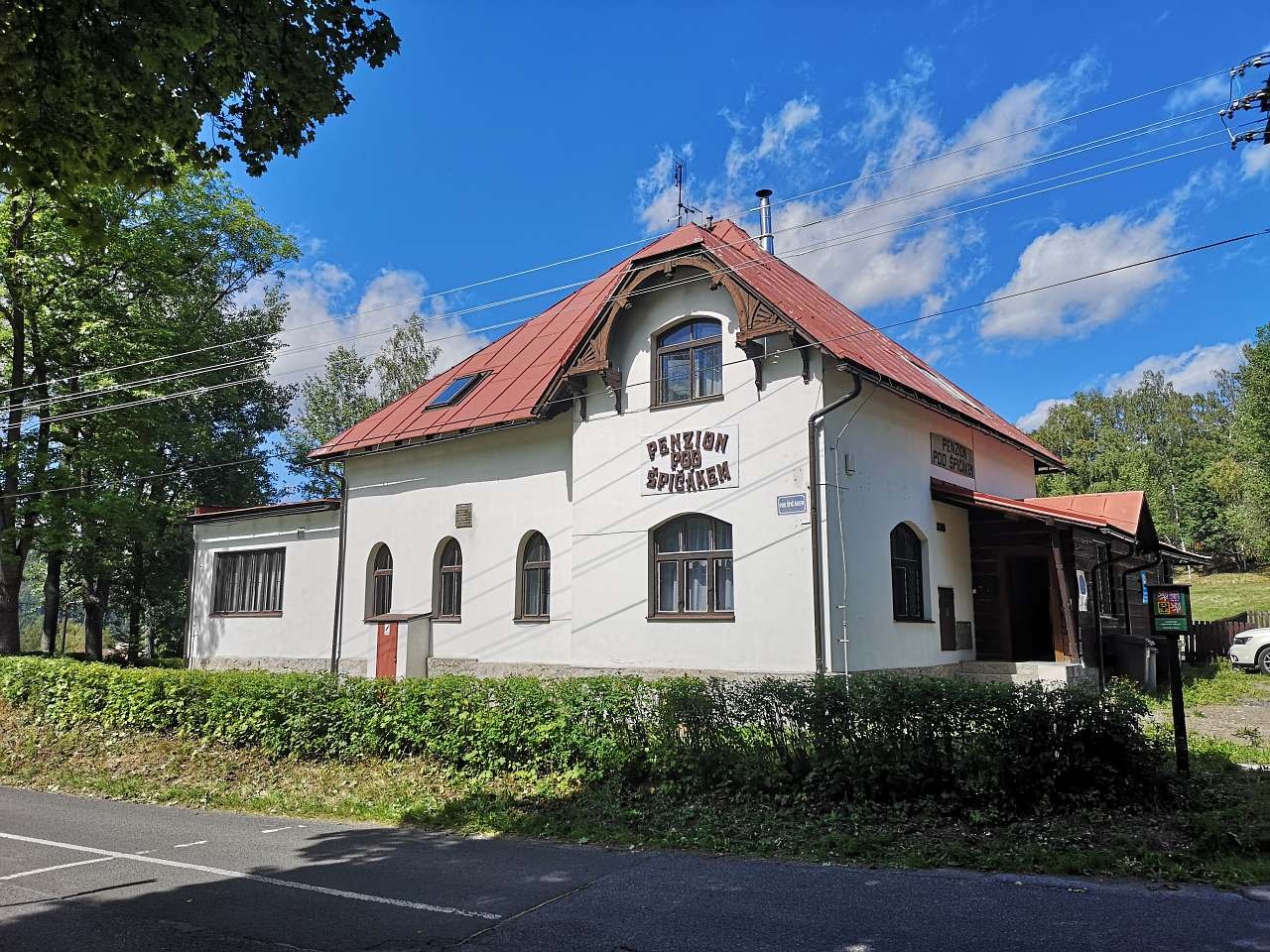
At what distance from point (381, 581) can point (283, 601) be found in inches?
131

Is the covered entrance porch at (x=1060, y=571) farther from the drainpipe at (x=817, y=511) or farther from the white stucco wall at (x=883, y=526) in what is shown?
the drainpipe at (x=817, y=511)

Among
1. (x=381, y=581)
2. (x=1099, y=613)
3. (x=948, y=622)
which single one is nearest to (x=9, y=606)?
(x=381, y=581)

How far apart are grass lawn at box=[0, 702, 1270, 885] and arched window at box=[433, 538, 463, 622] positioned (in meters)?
6.08

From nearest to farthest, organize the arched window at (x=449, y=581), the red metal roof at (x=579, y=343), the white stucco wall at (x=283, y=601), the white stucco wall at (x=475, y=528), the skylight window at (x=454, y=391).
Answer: the red metal roof at (x=579, y=343)
the white stucco wall at (x=475, y=528)
the arched window at (x=449, y=581)
the skylight window at (x=454, y=391)
the white stucco wall at (x=283, y=601)

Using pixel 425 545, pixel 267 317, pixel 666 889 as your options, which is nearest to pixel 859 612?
pixel 666 889

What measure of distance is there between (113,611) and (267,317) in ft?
46.9

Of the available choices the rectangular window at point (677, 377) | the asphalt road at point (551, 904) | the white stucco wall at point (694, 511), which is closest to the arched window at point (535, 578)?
the white stucco wall at point (694, 511)

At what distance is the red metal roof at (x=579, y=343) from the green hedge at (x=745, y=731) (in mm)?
6175

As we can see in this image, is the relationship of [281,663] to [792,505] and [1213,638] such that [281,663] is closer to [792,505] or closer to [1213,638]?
[792,505]

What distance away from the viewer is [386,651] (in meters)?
18.3

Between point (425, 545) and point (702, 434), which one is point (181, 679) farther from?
point (702, 434)

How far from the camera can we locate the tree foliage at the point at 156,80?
5934mm

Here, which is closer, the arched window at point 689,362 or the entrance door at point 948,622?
the arched window at point 689,362

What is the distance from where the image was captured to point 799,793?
27.8ft
